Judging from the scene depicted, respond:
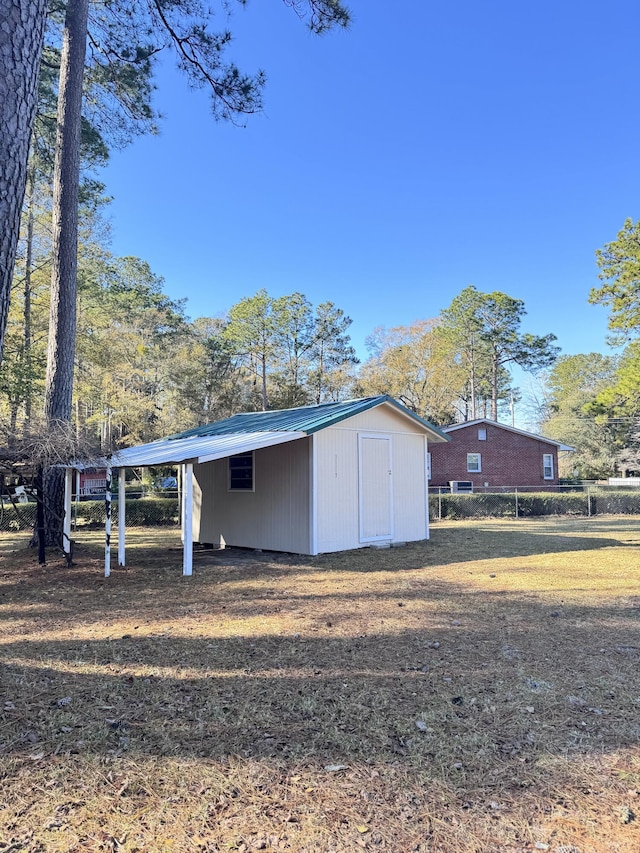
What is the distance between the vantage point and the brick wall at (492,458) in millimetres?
25266

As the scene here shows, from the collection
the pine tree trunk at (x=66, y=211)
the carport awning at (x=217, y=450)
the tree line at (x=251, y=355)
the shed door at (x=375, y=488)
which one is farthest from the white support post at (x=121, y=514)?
the tree line at (x=251, y=355)

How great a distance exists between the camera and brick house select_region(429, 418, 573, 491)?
25.3m

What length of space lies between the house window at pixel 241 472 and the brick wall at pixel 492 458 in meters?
15.7

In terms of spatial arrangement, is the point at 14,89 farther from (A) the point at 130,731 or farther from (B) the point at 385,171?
(B) the point at 385,171

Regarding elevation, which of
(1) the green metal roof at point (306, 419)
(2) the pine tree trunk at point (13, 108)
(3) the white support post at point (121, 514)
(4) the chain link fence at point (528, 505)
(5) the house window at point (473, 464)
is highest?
(2) the pine tree trunk at point (13, 108)

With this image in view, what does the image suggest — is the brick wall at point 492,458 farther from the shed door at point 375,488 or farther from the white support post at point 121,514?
the white support post at point 121,514

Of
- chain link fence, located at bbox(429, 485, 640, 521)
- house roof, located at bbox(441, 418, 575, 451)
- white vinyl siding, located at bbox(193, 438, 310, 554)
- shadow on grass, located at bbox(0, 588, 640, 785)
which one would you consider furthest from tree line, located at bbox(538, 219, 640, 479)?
shadow on grass, located at bbox(0, 588, 640, 785)

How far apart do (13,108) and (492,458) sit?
25513 mm

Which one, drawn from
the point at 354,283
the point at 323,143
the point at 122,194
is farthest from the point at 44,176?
the point at 354,283

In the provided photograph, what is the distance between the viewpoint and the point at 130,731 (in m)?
2.85

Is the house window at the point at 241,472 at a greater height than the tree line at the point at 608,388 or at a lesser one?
lesser

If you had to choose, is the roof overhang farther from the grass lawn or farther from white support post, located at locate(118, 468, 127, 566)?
the grass lawn

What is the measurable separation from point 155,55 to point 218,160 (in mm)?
4639

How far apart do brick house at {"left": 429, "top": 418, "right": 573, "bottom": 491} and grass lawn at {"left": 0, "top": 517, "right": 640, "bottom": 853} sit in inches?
737
